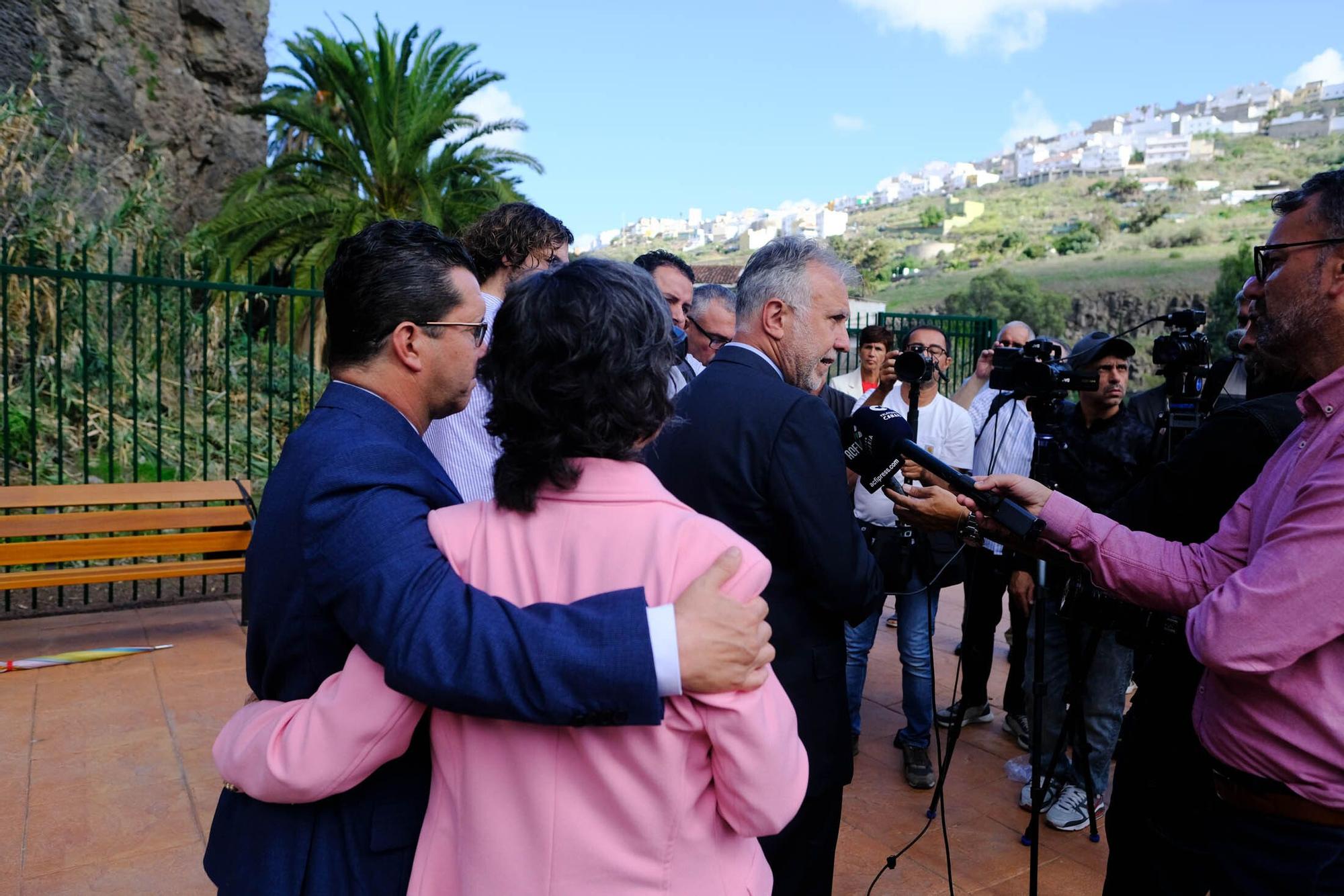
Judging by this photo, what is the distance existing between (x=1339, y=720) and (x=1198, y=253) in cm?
5234

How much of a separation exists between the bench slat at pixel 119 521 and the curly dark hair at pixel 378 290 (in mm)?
4865

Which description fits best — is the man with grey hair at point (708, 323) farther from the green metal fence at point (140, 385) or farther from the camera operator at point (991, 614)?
the green metal fence at point (140, 385)

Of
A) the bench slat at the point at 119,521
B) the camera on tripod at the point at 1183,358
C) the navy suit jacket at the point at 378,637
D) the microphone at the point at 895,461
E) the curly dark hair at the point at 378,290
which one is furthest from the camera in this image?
the bench slat at the point at 119,521

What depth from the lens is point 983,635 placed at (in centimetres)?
500

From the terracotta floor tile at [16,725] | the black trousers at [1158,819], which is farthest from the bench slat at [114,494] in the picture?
the black trousers at [1158,819]

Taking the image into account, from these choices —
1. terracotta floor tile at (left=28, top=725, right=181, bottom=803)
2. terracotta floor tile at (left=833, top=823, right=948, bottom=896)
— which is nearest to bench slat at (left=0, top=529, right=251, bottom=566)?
terracotta floor tile at (left=28, top=725, right=181, bottom=803)

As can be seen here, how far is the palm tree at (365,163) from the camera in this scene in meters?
13.9

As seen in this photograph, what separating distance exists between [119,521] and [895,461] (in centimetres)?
523

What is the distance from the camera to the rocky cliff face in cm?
1220

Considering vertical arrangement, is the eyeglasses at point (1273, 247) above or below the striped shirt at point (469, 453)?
above

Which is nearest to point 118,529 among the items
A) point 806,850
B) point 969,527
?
point 806,850

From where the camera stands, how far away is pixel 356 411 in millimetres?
1598

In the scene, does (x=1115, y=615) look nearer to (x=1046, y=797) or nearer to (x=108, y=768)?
(x=1046, y=797)

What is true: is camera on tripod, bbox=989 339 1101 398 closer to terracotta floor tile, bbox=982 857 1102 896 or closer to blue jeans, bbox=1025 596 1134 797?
blue jeans, bbox=1025 596 1134 797
